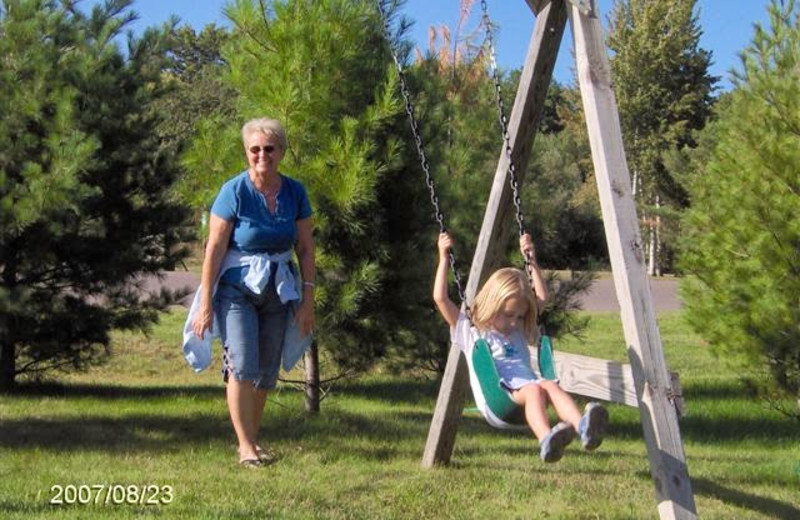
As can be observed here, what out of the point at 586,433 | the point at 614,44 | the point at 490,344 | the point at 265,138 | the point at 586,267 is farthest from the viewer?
the point at 614,44

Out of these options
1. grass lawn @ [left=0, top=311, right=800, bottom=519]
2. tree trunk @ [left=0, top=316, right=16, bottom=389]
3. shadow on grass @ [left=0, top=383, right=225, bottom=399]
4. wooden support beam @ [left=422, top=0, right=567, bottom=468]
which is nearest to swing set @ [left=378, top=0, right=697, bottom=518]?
wooden support beam @ [left=422, top=0, right=567, bottom=468]

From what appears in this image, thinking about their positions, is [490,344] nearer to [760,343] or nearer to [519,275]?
[519,275]

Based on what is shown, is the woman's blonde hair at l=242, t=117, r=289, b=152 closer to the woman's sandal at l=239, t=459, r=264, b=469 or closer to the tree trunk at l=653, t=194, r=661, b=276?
the woman's sandal at l=239, t=459, r=264, b=469

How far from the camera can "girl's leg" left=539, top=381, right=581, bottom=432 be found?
3.67 m

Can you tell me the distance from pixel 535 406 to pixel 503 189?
5.61 feet

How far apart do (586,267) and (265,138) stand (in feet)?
16.2

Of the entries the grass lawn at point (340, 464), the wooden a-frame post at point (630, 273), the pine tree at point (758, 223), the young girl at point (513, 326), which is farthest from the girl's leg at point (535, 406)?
the pine tree at point (758, 223)

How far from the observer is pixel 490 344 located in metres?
4.15

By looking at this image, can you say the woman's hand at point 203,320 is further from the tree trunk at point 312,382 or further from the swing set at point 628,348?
the tree trunk at point 312,382

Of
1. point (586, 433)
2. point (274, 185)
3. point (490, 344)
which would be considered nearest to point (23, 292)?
point (274, 185)

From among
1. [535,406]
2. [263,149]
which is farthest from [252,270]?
[535,406]

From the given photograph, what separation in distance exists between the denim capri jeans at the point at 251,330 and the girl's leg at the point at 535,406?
1340 mm

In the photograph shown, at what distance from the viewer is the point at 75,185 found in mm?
6594

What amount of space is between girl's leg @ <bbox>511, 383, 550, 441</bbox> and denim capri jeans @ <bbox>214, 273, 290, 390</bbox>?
1.34m
